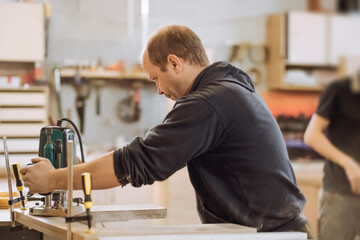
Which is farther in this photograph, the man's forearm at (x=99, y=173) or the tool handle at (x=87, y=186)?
the man's forearm at (x=99, y=173)

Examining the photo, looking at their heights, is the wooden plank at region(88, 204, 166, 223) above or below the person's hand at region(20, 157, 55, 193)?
below

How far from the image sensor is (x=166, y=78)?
1.72 meters

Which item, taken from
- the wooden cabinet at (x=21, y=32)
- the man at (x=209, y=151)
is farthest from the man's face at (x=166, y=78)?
the wooden cabinet at (x=21, y=32)

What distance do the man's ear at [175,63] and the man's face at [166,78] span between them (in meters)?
0.01

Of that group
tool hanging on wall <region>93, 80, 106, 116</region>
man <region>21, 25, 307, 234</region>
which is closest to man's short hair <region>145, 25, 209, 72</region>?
man <region>21, 25, 307, 234</region>

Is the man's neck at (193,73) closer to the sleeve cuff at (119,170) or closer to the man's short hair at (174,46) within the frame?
the man's short hair at (174,46)

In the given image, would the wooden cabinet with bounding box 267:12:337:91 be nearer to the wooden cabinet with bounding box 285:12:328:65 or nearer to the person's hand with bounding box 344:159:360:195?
the wooden cabinet with bounding box 285:12:328:65

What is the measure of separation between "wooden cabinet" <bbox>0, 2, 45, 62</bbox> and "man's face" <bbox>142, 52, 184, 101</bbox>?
2.75m

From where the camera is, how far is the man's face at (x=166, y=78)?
Result: 67.6 inches

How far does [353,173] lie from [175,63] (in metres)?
1.28

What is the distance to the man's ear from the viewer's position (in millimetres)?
1680

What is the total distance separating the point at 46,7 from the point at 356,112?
8.54ft

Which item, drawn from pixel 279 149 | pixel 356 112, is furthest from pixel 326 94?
pixel 279 149

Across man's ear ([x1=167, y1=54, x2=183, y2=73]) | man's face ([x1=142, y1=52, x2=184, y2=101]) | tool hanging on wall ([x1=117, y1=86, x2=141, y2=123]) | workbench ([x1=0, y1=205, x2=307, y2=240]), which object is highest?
man's ear ([x1=167, y1=54, x2=183, y2=73])
